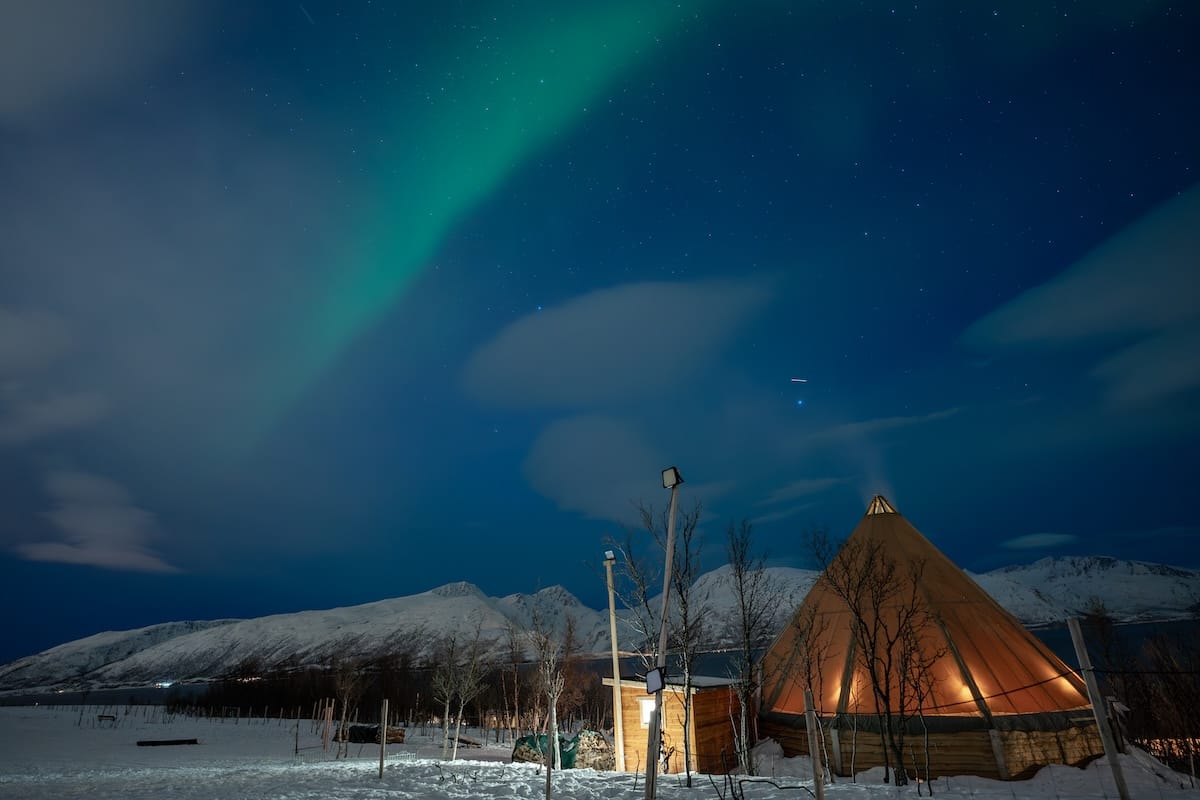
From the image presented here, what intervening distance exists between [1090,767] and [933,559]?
6.58 metres

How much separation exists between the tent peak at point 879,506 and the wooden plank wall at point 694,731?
28.0 feet

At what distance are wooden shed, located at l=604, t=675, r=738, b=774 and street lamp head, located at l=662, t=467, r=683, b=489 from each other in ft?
32.4

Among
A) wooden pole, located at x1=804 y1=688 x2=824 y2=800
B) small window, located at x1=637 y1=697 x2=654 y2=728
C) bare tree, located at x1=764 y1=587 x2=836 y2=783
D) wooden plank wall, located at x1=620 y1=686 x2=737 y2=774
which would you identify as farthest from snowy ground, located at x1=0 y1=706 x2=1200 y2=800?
small window, located at x1=637 y1=697 x2=654 y2=728

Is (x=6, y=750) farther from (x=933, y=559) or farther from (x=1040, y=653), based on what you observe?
(x=1040, y=653)

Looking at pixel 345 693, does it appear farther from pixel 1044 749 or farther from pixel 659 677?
pixel 659 677

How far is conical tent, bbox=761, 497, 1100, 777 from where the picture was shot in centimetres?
1485

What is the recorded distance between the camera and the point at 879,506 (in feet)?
73.7

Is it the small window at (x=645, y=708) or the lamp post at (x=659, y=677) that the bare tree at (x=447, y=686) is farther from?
the lamp post at (x=659, y=677)

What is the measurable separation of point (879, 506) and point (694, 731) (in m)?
10.8

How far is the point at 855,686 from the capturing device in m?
16.9

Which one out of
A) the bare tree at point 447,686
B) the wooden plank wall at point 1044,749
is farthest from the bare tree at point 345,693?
the wooden plank wall at point 1044,749

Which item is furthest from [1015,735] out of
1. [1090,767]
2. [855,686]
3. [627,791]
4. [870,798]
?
A: [627,791]

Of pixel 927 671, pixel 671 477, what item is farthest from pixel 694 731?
pixel 671 477

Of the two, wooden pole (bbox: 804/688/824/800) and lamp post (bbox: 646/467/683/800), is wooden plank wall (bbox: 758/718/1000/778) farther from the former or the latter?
lamp post (bbox: 646/467/683/800)
